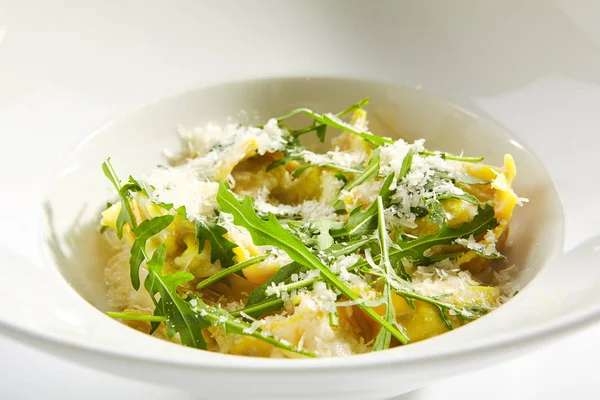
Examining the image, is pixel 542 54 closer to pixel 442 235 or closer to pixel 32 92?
pixel 442 235

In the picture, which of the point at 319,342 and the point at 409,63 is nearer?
the point at 319,342

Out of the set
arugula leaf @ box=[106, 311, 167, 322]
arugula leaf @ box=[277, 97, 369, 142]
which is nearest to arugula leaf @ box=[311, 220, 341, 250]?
arugula leaf @ box=[106, 311, 167, 322]

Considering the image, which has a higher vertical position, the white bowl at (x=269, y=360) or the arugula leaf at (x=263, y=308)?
the white bowl at (x=269, y=360)

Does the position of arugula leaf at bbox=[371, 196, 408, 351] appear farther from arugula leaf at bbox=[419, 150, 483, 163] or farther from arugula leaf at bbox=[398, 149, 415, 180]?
arugula leaf at bbox=[419, 150, 483, 163]

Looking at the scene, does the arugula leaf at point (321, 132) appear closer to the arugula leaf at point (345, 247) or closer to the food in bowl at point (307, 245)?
the food in bowl at point (307, 245)

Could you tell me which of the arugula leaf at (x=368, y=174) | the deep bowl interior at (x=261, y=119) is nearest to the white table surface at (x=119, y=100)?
the deep bowl interior at (x=261, y=119)

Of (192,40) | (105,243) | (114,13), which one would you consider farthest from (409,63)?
(105,243)
